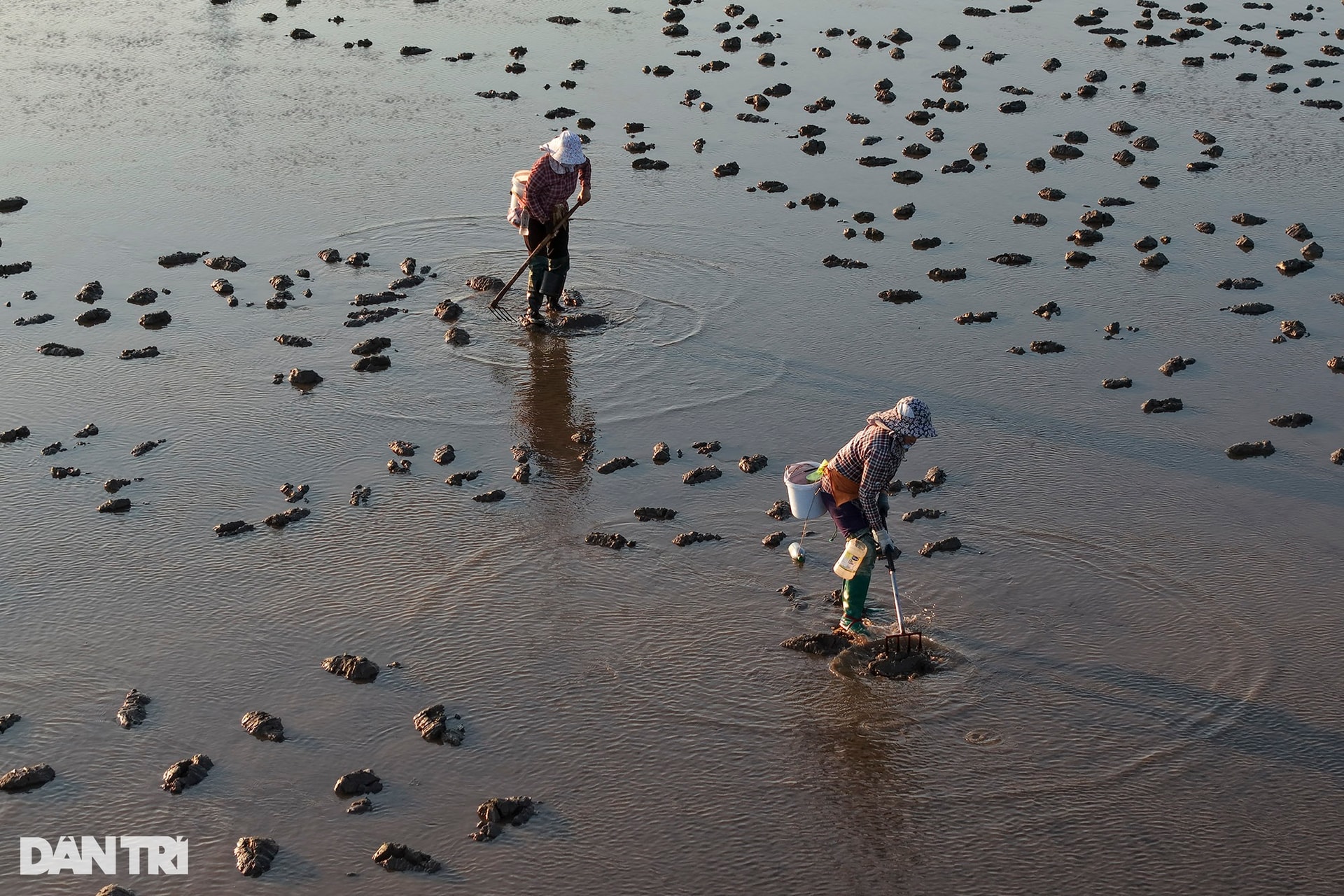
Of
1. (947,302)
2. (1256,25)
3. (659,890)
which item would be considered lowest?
(659,890)

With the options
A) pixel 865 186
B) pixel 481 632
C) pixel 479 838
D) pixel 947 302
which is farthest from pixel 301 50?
pixel 479 838

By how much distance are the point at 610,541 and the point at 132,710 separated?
3372mm

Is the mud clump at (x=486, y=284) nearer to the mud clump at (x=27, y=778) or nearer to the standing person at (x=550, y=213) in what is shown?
the standing person at (x=550, y=213)

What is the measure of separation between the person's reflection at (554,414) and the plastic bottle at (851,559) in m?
2.70

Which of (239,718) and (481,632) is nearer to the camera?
(239,718)

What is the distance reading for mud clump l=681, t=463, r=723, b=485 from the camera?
1082cm

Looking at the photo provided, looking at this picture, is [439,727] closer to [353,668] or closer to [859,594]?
[353,668]

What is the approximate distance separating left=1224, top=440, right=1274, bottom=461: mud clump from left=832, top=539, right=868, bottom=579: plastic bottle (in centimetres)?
427

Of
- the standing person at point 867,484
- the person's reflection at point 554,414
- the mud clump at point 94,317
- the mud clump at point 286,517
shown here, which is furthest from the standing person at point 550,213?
the standing person at point 867,484

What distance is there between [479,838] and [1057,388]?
7.30m

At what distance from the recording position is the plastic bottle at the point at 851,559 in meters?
8.73

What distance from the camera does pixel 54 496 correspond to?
10500mm

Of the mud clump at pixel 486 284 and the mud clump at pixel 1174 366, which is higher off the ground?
the mud clump at pixel 486 284

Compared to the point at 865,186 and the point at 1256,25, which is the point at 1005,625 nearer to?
the point at 865,186
